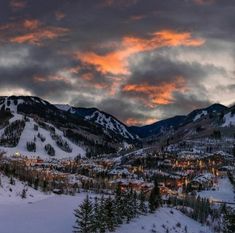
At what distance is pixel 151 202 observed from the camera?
16950 cm

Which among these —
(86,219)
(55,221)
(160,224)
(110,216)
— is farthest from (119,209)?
(86,219)

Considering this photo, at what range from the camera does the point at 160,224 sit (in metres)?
144

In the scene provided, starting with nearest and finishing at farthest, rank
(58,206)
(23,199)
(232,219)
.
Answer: (232,219)
(58,206)
(23,199)

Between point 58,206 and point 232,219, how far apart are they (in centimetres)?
7526

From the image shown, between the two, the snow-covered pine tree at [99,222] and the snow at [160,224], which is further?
the snow at [160,224]

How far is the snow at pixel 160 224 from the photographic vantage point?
126863 millimetres

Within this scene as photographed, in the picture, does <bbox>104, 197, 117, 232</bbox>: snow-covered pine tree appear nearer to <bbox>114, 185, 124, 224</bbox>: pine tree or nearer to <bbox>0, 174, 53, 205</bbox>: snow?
<bbox>114, 185, 124, 224</bbox>: pine tree

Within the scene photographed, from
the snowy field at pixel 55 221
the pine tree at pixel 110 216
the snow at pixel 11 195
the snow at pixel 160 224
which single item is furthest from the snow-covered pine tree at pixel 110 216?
the snow at pixel 11 195

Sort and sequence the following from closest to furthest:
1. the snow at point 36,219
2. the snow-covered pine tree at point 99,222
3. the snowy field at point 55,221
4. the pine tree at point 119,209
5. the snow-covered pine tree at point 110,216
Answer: the snow-covered pine tree at point 99,222, the snow at point 36,219, the snowy field at point 55,221, the snow-covered pine tree at point 110,216, the pine tree at point 119,209

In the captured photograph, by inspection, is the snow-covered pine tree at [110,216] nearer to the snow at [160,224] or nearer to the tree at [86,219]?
the snow at [160,224]

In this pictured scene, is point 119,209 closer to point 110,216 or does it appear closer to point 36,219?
point 110,216

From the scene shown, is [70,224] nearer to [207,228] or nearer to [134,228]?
[134,228]

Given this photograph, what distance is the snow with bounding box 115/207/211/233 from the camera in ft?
416

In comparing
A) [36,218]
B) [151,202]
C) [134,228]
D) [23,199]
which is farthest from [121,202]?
[23,199]
